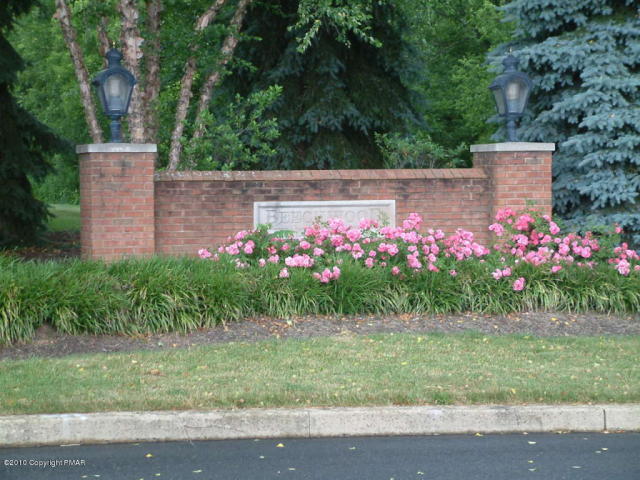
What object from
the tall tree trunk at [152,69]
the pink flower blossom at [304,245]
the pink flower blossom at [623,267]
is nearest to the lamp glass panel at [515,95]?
the pink flower blossom at [623,267]

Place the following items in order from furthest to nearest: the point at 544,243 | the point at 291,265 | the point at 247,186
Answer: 1. the point at 247,186
2. the point at 544,243
3. the point at 291,265

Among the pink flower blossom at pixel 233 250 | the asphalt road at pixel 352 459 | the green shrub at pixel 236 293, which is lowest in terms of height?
the asphalt road at pixel 352 459

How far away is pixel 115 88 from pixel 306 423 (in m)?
6.40

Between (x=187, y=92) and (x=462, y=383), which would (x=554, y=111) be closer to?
(x=187, y=92)

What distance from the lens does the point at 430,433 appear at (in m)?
6.14

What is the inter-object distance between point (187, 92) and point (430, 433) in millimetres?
9579

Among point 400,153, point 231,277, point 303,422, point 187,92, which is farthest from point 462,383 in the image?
point 187,92

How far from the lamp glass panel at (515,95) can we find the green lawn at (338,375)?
4.18 m

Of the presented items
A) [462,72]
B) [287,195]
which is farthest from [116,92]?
[462,72]

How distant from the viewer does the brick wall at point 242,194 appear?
36.2 ft

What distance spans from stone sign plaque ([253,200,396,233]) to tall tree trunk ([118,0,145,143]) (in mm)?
2915

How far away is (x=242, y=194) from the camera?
11688 millimetres

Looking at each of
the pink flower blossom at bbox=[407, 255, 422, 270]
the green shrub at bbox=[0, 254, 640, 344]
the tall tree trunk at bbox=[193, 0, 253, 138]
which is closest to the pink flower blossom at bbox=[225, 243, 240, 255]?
the green shrub at bbox=[0, 254, 640, 344]

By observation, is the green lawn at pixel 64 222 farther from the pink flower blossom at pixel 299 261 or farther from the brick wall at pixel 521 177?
the pink flower blossom at pixel 299 261
